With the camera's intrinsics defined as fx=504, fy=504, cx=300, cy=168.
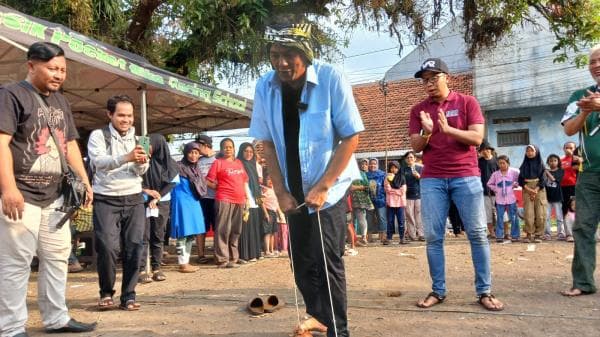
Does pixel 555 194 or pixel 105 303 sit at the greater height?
pixel 555 194

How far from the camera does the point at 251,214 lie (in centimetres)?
845

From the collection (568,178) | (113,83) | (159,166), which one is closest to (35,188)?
(159,166)

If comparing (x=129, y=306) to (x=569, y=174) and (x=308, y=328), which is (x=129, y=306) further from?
(x=569, y=174)

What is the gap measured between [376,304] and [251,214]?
169 inches

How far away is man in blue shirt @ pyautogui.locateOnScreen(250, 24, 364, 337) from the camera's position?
300 centimetres

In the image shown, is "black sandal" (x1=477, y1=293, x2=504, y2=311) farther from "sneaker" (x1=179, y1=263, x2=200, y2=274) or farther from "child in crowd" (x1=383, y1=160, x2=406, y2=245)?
"child in crowd" (x1=383, y1=160, x2=406, y2=245)

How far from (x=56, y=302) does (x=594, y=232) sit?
4.48 metres

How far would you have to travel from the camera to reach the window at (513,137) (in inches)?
903

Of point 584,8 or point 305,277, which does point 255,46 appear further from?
point 305,277

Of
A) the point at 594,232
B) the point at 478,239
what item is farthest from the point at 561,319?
the point at 594,232

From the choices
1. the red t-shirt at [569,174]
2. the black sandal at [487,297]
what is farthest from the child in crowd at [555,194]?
the black sandal at [487,297]

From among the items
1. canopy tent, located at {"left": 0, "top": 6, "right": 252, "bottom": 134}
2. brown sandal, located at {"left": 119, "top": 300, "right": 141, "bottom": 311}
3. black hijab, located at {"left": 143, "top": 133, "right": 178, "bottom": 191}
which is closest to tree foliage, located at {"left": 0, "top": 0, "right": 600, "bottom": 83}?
canopy tent, located at {"left": 0, "top": 6, "right": 252, "bottom": 134}

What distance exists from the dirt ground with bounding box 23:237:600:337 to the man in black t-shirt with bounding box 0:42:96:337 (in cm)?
55

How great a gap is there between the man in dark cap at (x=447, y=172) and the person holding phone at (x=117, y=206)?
248cm
